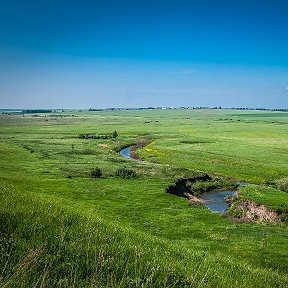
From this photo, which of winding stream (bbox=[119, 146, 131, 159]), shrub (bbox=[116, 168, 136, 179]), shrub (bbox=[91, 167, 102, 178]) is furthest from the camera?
winding stream (bbox=[119, 146, 131, 159])

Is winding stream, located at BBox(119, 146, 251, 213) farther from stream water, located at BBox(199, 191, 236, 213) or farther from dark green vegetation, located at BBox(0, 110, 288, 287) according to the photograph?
dark green vegetation, located at BBox(0, 110, 288, 287)

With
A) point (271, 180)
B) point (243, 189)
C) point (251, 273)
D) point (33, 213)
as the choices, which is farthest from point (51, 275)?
point (271, 180)

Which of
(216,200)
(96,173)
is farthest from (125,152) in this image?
(216,200)

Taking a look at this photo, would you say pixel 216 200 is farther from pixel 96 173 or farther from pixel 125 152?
pixel 125 152

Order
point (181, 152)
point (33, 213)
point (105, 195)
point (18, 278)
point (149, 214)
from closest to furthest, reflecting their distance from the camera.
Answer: point (18, 278), point (33, 213), point (149, 214), point (105, 195), point (181, 152)

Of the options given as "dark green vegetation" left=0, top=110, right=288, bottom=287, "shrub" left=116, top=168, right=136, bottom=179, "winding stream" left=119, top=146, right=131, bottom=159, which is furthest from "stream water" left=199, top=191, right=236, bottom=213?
"winding stream" left=119, top=146, right=131, bottom=159

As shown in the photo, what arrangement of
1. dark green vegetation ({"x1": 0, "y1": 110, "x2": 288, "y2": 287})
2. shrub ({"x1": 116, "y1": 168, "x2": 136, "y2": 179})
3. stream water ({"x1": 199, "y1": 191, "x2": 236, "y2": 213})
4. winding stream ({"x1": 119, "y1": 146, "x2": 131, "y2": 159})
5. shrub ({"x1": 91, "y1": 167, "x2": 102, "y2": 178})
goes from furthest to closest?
1. winding stream ({"x1": 119, "y1": 146, "x2": 131, "y2": 159})
2. shrub ({"x1": 91, "y1": 167, "x2": 102, "y2": 178})
3. shrub ({"x1": 116, "y1": 168, "x2": 136, "y2": 179})
4. stream water ({"x1": 199, "y1": 191, "x2": 236, "y2": 213})
5. dark green vegetation ({"x1": 0, "y1": 110, "x2": 288, "y2": 287})

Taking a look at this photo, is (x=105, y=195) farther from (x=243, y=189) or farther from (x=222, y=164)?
(x=222, y=164)
